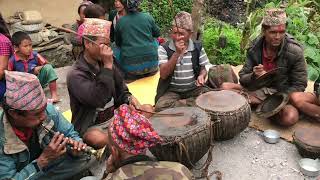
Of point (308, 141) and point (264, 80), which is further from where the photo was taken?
point (264, 80)

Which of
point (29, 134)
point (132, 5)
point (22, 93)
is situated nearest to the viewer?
point (22, 93)

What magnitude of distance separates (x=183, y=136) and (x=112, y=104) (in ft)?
3.33

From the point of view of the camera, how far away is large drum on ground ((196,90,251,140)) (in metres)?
4.29

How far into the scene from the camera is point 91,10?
5777 mm

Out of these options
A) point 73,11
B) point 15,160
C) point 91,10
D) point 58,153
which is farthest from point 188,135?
point 73,11

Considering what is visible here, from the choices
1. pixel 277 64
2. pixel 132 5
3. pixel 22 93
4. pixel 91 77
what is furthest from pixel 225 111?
pixel 132 5

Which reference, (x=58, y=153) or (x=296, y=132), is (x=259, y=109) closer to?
(x=296, y=132)

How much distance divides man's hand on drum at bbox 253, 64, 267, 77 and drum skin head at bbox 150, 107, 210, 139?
105 cm

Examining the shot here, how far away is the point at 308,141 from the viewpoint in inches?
167

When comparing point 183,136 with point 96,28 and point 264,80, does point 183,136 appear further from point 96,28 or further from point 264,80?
point 264,80

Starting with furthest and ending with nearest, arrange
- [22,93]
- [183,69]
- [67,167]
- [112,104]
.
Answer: [183,69] → [112,104] → [67,167] → [22,93]

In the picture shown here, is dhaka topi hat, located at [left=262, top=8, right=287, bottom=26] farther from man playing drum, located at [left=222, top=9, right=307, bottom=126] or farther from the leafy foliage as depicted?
the leafy foliage

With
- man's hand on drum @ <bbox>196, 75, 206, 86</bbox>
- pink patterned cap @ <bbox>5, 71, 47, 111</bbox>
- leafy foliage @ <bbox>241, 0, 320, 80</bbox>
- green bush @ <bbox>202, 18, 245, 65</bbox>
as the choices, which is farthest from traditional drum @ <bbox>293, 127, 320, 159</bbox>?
green bush @ <bbox>202, 18, 245, 65</bbox>

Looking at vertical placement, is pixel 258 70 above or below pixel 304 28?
above
